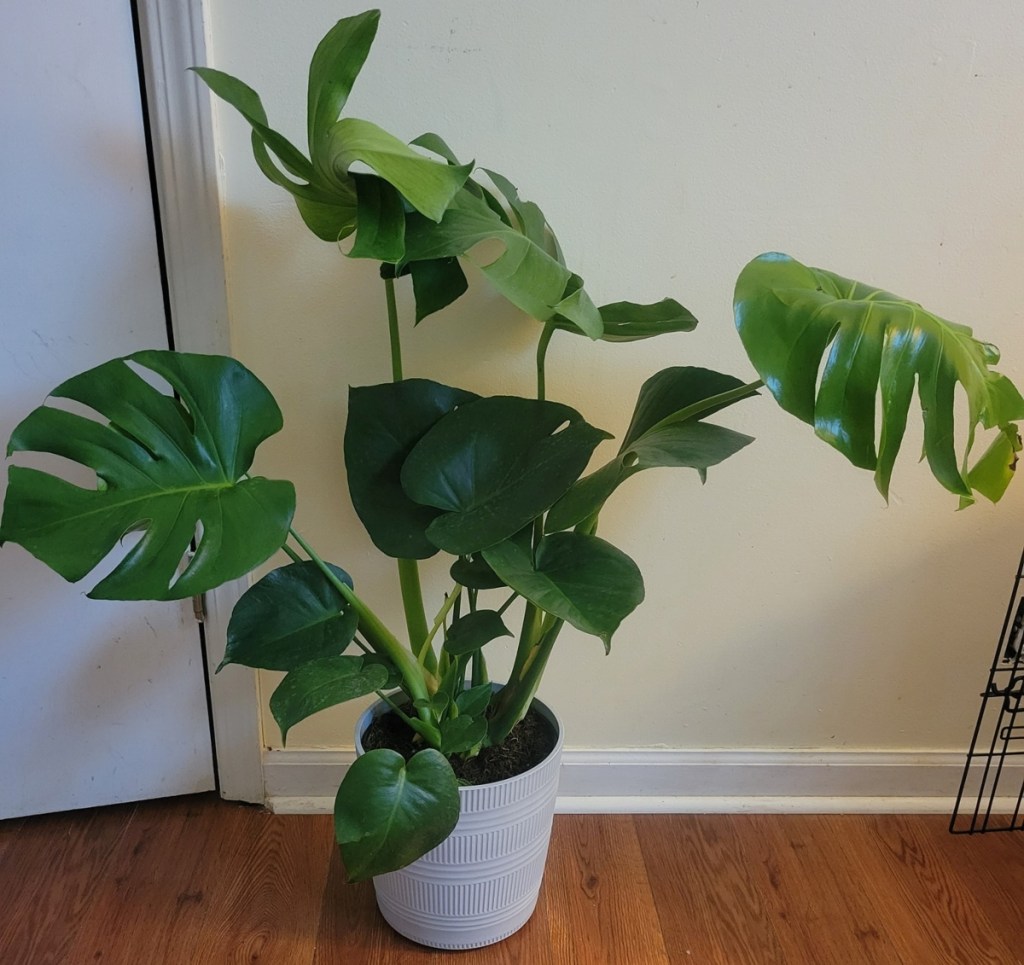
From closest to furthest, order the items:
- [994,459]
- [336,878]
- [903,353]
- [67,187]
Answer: [903,353]
[994,459]
[67,187]
[336,878]

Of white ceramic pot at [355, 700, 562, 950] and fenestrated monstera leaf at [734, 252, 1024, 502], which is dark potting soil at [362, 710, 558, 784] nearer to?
white ceramic pot at [355, 700, 562, 950]

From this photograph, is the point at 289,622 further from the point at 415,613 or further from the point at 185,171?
the point at 185,171

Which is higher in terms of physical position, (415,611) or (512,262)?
(512,262)

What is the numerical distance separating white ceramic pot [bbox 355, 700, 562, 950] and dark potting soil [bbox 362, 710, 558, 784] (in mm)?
18

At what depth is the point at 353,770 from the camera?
92 cm

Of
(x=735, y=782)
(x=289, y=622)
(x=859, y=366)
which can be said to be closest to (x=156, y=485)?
(x=289, y=622)

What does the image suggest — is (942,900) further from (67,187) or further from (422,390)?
(67,187)

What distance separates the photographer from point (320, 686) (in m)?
0.92

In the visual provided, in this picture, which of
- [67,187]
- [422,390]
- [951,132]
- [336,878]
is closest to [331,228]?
[422,390]

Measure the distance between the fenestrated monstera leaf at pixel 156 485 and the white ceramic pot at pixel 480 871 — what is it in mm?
418

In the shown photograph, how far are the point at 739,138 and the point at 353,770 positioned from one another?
0.90 meters

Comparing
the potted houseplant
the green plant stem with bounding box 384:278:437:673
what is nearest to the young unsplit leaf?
the potted houseplant

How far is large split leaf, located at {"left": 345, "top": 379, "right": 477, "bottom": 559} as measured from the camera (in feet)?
3.30

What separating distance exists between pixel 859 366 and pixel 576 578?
0.34 m
